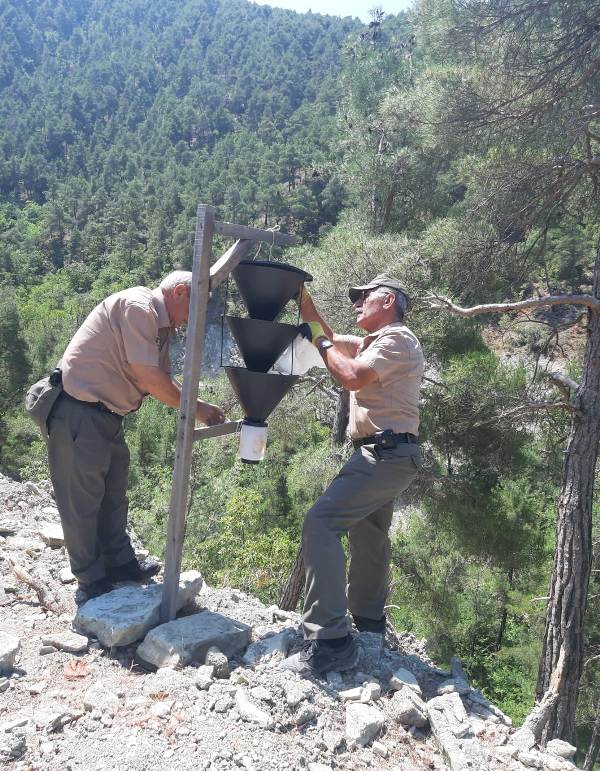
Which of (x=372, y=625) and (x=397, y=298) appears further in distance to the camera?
(x=372, y=625)

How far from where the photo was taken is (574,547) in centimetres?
560

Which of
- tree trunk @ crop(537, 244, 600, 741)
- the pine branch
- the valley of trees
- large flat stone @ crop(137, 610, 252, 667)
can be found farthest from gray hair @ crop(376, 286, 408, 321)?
tree trunk @ crop(537, 244, 600, 741)

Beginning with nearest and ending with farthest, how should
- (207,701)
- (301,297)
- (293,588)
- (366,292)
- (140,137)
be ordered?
1. (207,701)
2. (301,297)
3. (366,292)
4. (293,588)
5. (140,137)

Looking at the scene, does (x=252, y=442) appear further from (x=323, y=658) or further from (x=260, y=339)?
(x=323, y=658)

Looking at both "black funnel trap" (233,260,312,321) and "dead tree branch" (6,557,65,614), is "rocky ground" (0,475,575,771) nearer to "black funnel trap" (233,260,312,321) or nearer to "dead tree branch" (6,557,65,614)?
"dead tree branch" (6,557,65,614)

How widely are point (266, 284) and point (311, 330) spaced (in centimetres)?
33

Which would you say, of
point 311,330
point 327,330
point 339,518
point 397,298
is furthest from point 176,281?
point 339,518

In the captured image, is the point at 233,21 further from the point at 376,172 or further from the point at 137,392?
the point at 137,392

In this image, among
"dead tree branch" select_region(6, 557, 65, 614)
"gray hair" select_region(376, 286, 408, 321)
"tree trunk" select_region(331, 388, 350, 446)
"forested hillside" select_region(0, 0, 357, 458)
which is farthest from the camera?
"forested hillside" select_region(0, 0, 357, 458)

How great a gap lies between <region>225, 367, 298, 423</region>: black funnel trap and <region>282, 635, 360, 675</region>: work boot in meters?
1.15

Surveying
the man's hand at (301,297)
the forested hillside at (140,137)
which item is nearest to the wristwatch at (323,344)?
the man's hand at (301,297)

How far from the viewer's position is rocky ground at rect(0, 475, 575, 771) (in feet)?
7.68

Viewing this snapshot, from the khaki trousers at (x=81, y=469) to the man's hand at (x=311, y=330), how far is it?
A: 1126 mm

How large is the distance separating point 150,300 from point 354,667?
2.10 meters
